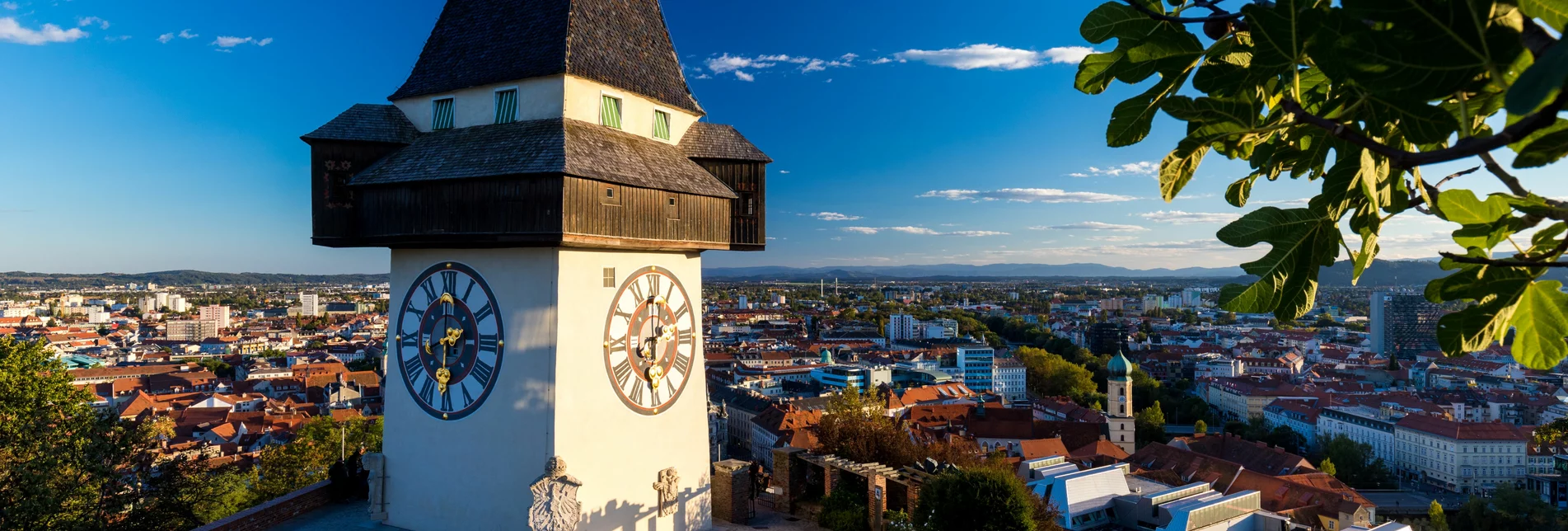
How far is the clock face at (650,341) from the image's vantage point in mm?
8894

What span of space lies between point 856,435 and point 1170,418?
63.2 metres

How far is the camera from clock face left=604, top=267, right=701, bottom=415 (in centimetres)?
889

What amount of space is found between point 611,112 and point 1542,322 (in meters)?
8.64

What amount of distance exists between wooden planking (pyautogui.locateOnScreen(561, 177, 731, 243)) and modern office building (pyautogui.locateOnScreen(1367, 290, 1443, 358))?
127 m

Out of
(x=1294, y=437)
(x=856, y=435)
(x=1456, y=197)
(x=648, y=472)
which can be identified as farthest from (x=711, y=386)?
(x=1456, y=197)

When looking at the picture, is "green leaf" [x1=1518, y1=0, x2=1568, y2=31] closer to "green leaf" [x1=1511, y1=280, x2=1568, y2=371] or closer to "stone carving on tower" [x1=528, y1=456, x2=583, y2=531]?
"green leaf" [x1=1511, y1=280, x2=1568, y2=371]

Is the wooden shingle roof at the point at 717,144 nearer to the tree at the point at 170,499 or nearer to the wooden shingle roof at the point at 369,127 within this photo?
the wooden shingle roof at the point at 369,127

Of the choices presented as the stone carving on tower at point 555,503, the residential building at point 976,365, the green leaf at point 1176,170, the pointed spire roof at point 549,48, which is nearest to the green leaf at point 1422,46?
the green leaf at point 1176,170

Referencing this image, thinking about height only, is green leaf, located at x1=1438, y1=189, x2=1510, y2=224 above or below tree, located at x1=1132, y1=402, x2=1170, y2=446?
above

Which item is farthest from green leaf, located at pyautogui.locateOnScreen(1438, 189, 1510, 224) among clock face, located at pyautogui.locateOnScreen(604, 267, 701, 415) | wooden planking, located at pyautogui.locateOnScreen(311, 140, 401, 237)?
wooden planking, located at pyautogui.locateOnScreen(311, 140, 401, 237)

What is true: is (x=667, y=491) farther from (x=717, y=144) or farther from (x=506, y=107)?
(x=506, y=107)

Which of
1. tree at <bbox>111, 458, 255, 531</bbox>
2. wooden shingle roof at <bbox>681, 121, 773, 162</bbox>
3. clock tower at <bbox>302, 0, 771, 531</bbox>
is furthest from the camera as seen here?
tree at <bbox>111, 458, 255, 531</bbox>

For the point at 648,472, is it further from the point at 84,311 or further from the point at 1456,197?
the point at 84,311

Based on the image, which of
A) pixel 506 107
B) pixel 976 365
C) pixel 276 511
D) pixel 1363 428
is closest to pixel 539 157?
pixel 506 107
